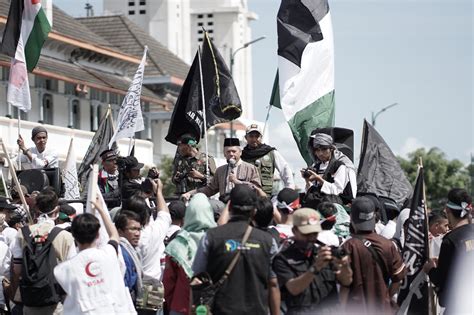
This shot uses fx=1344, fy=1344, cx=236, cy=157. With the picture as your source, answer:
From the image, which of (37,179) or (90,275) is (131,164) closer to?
(37,179)

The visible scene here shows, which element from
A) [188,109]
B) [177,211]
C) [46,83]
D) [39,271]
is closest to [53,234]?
[39,271]

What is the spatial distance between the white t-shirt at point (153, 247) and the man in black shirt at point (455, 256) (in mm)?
2443

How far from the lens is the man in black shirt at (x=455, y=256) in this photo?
12.0 m

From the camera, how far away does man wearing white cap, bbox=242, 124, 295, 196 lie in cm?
1570

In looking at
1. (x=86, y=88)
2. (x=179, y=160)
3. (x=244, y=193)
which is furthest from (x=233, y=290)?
(x=86, y=88)

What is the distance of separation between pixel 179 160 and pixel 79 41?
43344mm

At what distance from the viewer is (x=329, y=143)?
1451 centimetres

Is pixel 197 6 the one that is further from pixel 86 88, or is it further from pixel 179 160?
pixel 179 160

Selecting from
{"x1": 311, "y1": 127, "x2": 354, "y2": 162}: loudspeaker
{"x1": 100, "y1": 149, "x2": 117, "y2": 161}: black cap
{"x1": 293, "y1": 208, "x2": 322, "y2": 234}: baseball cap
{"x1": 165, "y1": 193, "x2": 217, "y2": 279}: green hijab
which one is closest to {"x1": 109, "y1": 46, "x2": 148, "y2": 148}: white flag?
{"x1": 100, "y1": 149, "x2": 117, "y2": 161}: black cap

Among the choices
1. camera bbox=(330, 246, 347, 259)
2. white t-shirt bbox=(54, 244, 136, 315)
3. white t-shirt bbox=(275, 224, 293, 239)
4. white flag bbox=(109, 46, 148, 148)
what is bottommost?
white t-shirt bbox=(54, 244, 136, 315)

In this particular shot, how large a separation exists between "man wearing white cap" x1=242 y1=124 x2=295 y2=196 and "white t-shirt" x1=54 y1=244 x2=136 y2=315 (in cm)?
514

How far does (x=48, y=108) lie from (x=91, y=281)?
46.9 meters

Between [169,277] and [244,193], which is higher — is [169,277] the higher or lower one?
the lower one

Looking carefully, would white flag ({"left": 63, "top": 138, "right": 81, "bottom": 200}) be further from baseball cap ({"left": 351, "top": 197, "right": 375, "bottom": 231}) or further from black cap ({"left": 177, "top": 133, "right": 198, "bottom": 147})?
baseball cap ({"left": 351, "top": 197, "right": 375, "bottom": 231})
